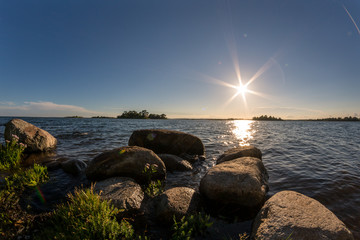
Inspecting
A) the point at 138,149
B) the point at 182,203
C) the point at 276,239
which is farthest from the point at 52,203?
the point at 276,239

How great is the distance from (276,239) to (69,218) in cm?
386

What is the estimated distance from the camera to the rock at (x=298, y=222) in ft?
8.87

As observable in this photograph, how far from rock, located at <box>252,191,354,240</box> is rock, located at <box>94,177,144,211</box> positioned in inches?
116

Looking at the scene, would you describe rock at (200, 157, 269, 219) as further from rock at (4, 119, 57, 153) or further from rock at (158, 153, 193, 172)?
rock at (4, 119, 57, 153)

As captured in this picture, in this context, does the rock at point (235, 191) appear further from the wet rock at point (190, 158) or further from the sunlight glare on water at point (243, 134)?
the sunlight glare on water at point (243, 134)

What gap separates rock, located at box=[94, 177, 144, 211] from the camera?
399 cm

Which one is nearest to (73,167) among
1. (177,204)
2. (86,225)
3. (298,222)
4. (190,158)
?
(86,225)

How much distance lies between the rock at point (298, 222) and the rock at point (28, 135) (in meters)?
13.4

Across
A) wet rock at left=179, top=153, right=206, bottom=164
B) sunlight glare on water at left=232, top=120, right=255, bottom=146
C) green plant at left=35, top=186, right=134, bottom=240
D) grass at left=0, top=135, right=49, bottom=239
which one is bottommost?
sunlight glare on water at left=232, top=120, right=255, bottom=146

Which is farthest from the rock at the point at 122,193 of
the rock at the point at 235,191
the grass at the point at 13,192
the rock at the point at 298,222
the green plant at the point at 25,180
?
the rock at the point at 298,222

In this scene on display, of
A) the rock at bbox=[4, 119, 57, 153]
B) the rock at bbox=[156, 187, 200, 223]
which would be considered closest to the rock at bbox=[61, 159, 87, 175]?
the rock at bbox=[156, 187, 200, 223]

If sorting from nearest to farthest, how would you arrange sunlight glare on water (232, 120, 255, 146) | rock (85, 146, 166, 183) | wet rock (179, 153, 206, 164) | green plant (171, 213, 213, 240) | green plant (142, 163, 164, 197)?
green plant (171, 213, 213, 240), green plant (142, 163, 164, 197), rock (85, 146, 166, 183), wet rock (179, 153, 206, 164), sunlight glare on water (232, 120, 255, 146)

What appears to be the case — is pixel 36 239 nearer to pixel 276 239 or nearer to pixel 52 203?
pixel 52 203

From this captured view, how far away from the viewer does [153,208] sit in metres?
4.23
